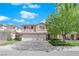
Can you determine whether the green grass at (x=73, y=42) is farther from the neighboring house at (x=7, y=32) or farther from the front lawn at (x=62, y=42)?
the neighboring house at (x=7, y=32)

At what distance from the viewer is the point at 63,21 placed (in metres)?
5.46

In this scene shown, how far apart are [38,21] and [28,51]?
18.6 inches

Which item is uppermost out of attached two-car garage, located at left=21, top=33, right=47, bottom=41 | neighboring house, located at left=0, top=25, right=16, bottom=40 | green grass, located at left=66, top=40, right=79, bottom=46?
neighboring house, located at left=0, top=25, right=16, bottom=40

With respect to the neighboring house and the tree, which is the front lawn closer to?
the tree

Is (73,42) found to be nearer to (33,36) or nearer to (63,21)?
(63,21)

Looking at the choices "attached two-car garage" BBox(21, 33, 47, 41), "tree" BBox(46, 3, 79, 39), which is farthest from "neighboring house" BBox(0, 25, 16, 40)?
"tree" BBox(46, 3, 79, 39)

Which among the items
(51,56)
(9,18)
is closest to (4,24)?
(9,18)

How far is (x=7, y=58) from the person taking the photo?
5.34m

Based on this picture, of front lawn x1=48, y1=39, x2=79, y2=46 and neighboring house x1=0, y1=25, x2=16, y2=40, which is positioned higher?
neighboring house x1=0, y1=25, x2=16, y2=40

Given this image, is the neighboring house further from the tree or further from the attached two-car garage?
the tree

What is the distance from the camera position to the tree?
5.43 meters

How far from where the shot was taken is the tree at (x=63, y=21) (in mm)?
5434

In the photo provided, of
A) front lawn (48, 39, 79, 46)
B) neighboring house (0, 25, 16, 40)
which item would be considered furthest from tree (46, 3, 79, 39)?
neighboring house (0, 25, 16, 40)

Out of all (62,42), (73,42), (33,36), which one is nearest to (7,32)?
(33,36)
